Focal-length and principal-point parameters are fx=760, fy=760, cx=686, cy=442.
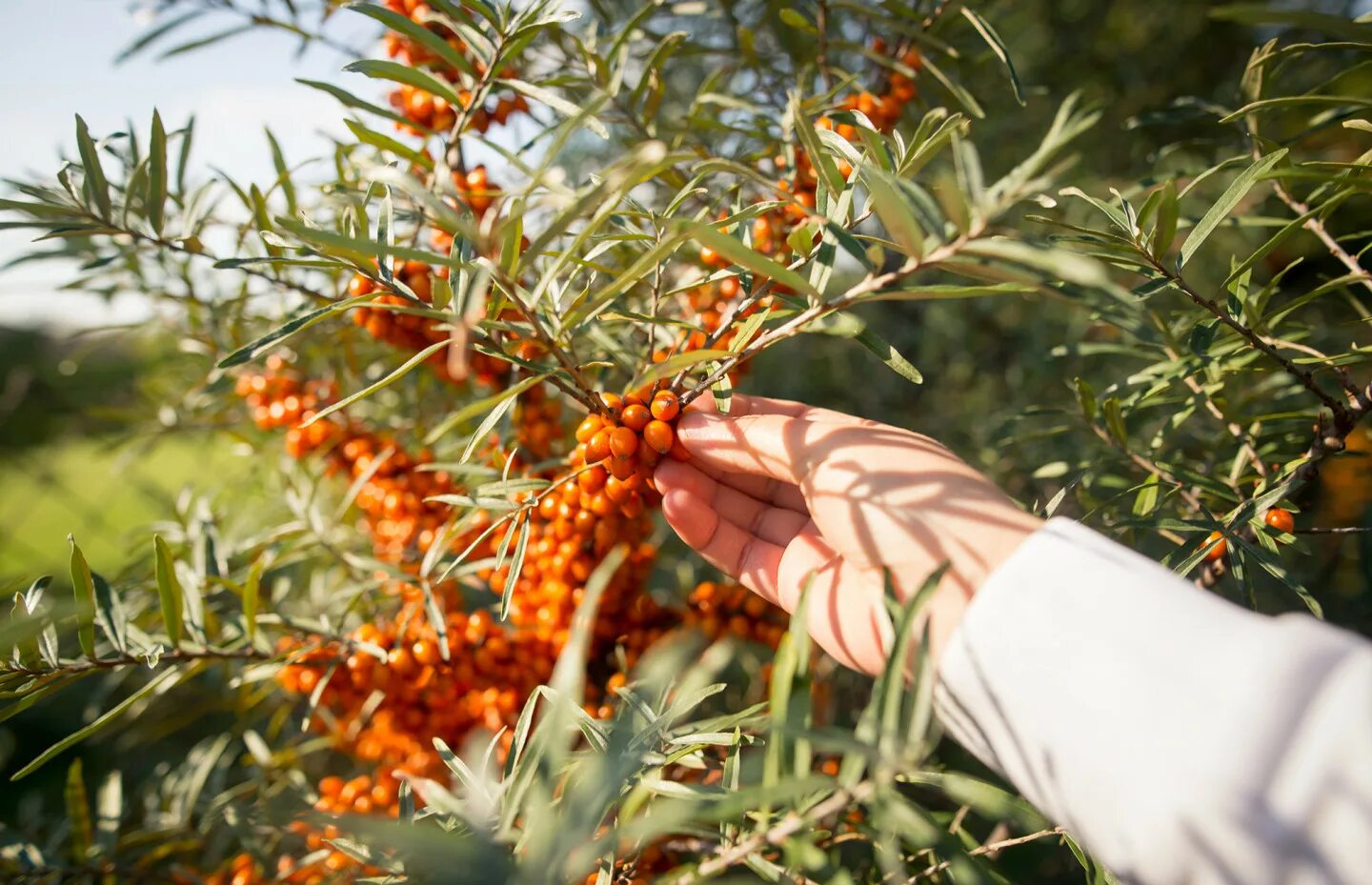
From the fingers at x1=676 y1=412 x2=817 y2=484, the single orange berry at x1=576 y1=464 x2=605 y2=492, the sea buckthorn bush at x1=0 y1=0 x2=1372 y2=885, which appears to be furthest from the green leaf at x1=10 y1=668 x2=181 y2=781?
the fingers at x1=676 y1=412 x2=817 y2=484

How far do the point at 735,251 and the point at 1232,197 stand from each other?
0.49m

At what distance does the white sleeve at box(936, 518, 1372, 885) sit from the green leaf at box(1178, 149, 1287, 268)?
299 millimetres

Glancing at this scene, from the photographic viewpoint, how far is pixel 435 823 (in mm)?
596

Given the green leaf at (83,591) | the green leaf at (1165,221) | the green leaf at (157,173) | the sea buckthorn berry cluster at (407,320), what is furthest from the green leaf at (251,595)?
the green leaf at (1165,221)

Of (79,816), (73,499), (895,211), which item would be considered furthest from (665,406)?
(73,499)

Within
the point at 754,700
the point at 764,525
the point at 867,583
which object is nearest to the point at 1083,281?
the point at 867,583

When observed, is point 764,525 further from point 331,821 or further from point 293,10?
point 293,10

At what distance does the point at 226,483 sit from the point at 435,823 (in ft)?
2.93

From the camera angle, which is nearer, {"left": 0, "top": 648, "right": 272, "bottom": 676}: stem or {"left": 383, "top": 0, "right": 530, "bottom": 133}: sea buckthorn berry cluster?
{"left": 0, "top": 648, "right": 272, "bottom": 676}: stem

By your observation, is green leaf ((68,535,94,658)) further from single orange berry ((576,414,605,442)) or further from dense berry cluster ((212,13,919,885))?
single orange berry ((576,414,605,442))

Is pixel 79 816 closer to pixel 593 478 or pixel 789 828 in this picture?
pixel 593 478

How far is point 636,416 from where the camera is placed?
64cm

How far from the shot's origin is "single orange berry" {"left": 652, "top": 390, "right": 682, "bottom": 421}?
0.63m

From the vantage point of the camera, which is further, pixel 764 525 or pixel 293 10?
pixel 293 10
